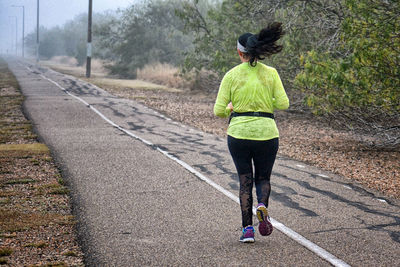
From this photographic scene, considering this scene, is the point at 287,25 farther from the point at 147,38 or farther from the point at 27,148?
the point at 147,38

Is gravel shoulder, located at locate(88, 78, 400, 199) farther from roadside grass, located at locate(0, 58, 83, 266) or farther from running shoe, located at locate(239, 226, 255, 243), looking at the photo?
roadside grass, located at locate(0, 58, 83, 266)

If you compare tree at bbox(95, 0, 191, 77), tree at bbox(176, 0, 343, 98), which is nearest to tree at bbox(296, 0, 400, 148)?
tree at bbox(176, 0, 343, 98)

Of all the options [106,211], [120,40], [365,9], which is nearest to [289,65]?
[365,9]

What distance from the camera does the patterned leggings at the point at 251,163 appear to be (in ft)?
16.6

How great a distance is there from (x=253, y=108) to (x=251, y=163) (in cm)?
51

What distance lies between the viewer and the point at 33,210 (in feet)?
20.7

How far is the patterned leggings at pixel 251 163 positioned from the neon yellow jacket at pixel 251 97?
0.07m

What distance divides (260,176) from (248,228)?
20.0 inches

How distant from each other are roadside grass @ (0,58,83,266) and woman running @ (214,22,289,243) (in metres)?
1.69

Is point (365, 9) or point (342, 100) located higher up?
point (365, 9)

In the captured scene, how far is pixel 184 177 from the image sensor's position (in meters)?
8.31

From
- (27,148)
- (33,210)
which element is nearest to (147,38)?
(27,148)

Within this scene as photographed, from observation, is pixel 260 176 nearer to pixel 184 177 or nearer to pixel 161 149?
Result: pixel 184 177

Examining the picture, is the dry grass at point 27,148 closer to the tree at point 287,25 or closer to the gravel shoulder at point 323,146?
the gravel shoulder at point 323,146
